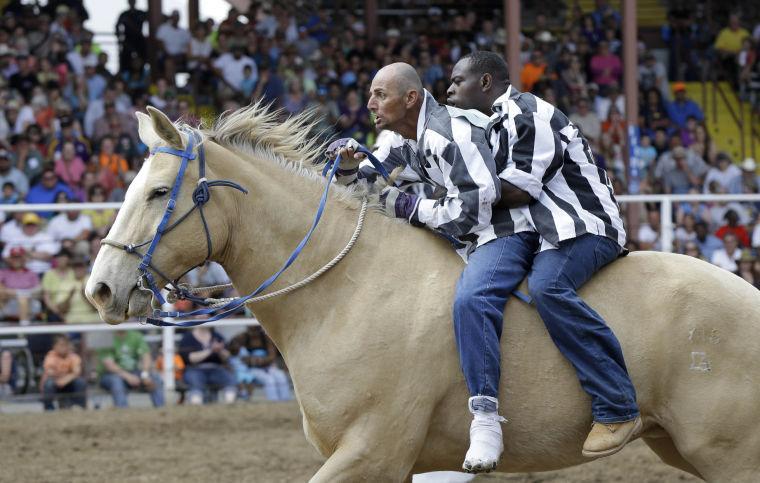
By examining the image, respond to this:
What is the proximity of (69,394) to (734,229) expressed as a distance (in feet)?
22.1

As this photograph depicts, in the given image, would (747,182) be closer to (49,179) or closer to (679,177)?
(679,177)

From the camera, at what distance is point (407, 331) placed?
13.9 feet

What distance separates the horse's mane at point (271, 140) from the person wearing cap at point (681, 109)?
12035mm

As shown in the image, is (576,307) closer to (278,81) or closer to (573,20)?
(278,81)

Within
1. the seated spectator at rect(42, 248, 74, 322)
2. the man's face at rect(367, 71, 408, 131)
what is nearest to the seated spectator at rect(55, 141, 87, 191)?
the seated spectator at rect(42, 248, 74, 322)

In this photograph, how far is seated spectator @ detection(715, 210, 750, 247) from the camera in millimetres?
10711

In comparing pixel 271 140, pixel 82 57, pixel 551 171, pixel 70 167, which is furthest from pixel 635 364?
pixel 82 57

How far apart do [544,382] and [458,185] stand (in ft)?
2.85

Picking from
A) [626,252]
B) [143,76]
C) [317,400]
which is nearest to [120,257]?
[317,400]

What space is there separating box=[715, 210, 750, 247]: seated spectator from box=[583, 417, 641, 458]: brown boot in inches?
274

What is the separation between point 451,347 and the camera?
14.0ft

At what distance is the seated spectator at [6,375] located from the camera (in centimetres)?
975

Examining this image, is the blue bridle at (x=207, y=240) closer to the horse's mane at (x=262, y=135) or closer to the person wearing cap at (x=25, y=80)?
the horse's mane at (x=262, y=135)

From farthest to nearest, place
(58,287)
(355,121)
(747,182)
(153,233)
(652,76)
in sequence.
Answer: (652,76), (355,121), (747,182), (58,287), (153,233)
